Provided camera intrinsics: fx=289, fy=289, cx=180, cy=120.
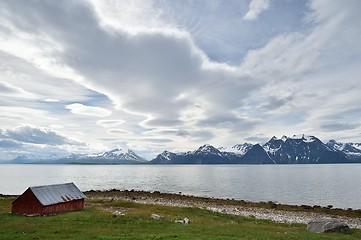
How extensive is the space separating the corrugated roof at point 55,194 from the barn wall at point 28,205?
643 mm

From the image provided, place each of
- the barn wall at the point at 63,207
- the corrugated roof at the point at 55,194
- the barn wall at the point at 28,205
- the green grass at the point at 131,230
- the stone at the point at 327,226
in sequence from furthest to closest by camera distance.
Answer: the corrugated roof at the point at 55,194
the barn wall at the point at 63,207
the barn wall at the point at 28,205
the stone at the point at 327,226
the green grass at the point at 131,230

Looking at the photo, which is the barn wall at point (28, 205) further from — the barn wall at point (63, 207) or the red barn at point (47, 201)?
the barn wall at point (63, 207)

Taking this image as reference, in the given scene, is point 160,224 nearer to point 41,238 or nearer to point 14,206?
point 41,238

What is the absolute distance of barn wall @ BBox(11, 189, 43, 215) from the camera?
47.9 metres

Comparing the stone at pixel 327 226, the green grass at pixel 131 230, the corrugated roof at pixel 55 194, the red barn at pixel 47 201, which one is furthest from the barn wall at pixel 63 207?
the stone at pixel 327 226

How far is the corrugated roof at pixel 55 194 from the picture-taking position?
49094 millimetres

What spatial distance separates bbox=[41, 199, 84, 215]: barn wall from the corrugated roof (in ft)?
2.17

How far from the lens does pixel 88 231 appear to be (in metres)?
30.6

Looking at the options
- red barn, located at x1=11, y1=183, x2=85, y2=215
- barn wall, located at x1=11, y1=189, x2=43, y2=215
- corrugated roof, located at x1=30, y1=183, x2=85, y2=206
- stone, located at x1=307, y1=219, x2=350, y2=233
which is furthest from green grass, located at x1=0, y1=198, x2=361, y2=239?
corrugated roof, located at x1=30, y1=183, x2=85, y2=206

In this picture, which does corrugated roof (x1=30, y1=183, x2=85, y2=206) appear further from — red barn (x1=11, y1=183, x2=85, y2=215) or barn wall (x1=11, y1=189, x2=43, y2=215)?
barn wall (x1=11, y1=189, x2=43, y2=215)

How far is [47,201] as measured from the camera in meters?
49.3

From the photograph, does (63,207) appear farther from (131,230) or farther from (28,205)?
(131,230)

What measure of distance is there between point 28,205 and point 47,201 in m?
2.91

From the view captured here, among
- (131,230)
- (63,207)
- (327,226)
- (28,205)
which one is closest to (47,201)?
(28,205)
